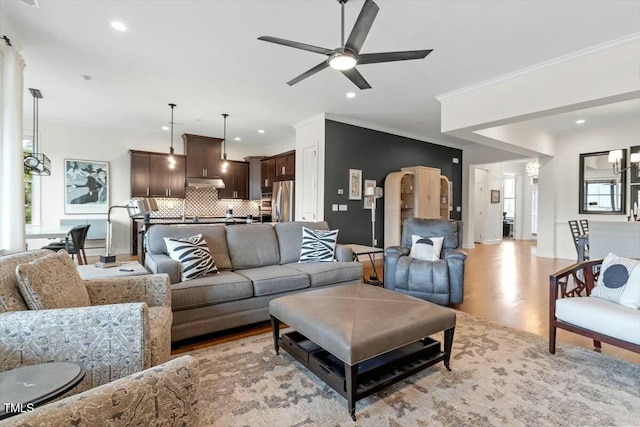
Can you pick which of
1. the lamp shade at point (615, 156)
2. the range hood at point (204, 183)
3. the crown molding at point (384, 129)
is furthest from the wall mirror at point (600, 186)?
the range hood at point (204, 183)

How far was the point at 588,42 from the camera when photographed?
306 cm

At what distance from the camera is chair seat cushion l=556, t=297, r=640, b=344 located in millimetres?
1981

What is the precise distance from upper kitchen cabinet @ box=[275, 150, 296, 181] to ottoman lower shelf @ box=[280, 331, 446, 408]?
495cm

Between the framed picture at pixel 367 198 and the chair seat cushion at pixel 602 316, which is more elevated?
the framed picture at pixel 367 198

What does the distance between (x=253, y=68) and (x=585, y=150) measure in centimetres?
717

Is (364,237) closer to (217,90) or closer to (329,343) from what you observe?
(217,90)

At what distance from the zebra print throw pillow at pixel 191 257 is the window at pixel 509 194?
1128cm

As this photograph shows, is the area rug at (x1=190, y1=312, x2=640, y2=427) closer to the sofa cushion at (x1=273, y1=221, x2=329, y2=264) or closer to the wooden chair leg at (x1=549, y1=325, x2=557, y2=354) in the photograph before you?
the wooden chair leg at (x1=549, y1=325, x2=557, y2=354)

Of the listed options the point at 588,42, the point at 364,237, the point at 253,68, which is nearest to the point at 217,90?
the point at 253,68

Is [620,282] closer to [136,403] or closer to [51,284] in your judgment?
[136,403]

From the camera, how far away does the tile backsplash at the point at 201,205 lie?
7.47m

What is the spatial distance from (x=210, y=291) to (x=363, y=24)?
236 cm

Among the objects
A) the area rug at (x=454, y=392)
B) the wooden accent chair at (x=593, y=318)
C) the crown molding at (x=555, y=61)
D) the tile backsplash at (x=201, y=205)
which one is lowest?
the area rug at (x=454, y=392)

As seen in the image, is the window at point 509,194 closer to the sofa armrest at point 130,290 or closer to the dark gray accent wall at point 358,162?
the dark gray accent wall at point 358,162
